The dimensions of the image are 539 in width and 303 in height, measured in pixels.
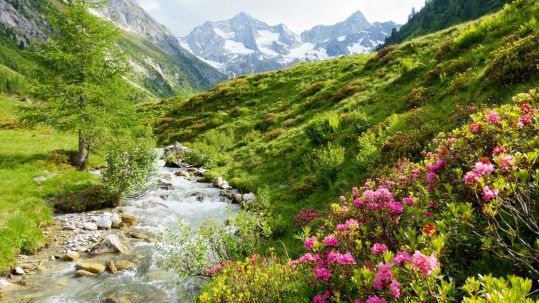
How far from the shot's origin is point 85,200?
16328 mm

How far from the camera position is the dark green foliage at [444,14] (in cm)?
13585

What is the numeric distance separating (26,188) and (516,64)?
2267 centimetres

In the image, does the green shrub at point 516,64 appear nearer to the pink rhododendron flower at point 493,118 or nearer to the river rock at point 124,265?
the pink rhododendron flower at point 493,118

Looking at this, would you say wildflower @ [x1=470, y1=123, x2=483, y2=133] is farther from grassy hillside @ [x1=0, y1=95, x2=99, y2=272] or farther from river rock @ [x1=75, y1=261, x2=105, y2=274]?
grassy hillside @ [x1=0, y1=95, x2=99, y2=272]

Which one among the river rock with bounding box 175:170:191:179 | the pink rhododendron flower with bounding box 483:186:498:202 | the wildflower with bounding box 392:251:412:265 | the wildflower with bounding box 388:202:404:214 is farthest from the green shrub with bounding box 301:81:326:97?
the wildflower with bounding box 392:251:412:265

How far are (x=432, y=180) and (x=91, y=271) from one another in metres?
11.1

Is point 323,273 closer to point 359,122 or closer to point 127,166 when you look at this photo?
point 359,122

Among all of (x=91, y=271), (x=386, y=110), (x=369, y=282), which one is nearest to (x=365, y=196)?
(x=369, y=282)

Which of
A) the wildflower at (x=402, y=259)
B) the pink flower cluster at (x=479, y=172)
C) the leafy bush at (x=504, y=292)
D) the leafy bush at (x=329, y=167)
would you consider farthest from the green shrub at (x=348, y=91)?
the leafy bush at (x=504, y=292)

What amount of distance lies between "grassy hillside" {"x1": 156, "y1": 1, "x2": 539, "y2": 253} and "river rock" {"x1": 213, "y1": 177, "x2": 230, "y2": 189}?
0.67 m

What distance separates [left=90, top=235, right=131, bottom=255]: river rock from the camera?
40.2ft

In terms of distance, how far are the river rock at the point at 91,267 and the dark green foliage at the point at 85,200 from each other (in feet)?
18.4

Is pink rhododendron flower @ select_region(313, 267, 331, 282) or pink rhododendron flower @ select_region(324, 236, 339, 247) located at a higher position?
pink rhododendron flower @ select_region(324, 236, 339, 247)

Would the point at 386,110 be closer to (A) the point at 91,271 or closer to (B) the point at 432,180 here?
(B) the point at 432,180
